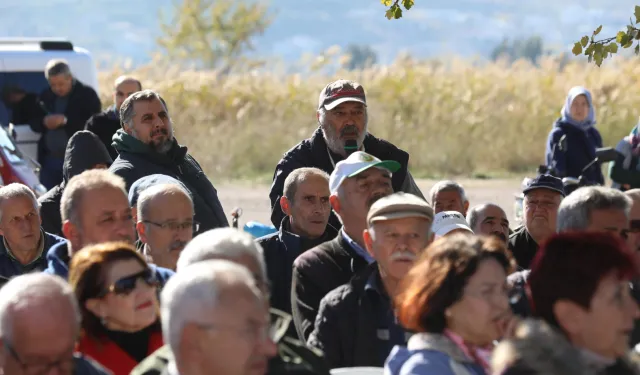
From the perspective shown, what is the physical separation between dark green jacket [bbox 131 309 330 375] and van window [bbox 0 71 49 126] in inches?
448

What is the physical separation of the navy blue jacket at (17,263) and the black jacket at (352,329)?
222cm

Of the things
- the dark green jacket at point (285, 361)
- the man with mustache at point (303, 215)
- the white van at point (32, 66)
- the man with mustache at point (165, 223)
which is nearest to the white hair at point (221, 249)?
the dark green jacket at point (285, 361)

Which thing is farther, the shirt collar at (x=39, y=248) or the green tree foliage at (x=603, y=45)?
the green tree foliage at (x=603, y=45)

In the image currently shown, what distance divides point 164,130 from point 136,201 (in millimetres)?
1316

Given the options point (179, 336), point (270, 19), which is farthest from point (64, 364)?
point (270, 19)

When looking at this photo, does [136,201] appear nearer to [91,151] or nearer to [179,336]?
[91,151]

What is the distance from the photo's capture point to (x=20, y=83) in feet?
51.9

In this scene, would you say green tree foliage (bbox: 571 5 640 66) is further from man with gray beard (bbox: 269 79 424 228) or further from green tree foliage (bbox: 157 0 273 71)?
green tree foliage (bbox: 157 0 273 71)

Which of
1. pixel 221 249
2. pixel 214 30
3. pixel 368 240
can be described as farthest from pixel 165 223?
pixel 214 30

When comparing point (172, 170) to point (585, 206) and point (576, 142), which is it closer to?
point (585, 206)

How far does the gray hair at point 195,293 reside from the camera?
416 cm

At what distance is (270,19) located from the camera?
53.9 metres

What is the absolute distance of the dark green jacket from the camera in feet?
15.0

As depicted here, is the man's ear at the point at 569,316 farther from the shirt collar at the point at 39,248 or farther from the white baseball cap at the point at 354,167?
the shirt collar at the point at 39,248
